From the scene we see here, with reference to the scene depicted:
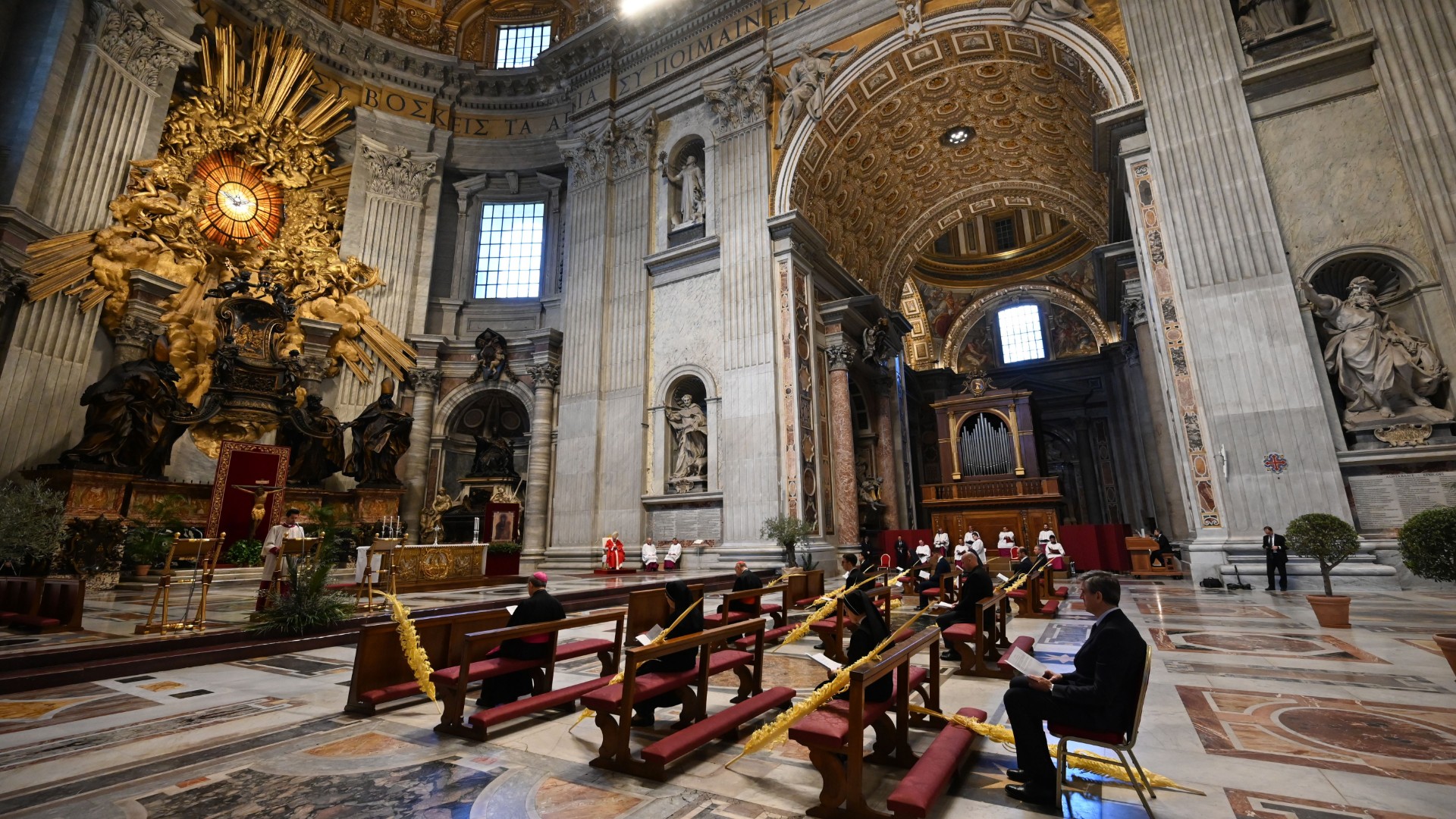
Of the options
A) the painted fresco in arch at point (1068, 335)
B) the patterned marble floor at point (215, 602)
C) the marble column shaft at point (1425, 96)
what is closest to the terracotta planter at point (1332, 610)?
the marble column shaft at point (1425, 96)

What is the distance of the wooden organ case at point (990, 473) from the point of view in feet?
58.2

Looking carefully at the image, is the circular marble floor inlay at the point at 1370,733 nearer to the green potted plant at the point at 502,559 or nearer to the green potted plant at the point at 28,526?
the green potted plant at the point at 502,559

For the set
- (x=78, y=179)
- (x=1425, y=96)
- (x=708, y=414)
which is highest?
(x=78, y=179)

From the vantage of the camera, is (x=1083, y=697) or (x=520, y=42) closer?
(x=1083, y=697)

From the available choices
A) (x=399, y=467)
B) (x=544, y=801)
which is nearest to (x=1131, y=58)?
(x=544, y=801)

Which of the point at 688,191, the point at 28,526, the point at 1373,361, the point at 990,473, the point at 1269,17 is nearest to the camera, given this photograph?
the point at 28,526

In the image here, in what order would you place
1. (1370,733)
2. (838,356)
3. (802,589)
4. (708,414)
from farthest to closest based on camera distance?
(838,356) < (708,414) < (802,589) < (1370,733)

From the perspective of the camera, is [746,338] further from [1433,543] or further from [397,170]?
[397,170]

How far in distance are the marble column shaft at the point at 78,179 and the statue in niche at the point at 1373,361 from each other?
66.5 feet

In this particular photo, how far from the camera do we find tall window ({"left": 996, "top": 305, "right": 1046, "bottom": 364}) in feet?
84.7

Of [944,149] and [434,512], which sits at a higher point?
[944,149]

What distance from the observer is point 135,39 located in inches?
514

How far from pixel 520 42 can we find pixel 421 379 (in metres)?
12.1

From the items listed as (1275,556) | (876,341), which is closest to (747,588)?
(1275,556)
